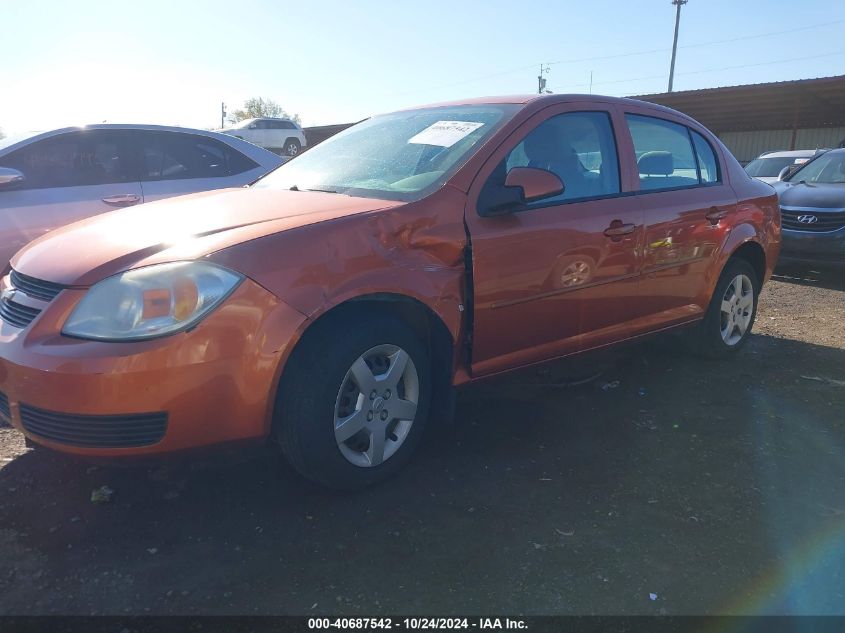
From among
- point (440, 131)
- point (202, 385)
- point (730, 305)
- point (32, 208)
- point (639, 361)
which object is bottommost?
point (639, 361)

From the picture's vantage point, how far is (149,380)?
2.25m

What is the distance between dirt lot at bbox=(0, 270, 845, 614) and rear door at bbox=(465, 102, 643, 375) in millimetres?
354

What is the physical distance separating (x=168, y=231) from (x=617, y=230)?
228 centimetres

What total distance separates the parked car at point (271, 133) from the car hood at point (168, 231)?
25411mm

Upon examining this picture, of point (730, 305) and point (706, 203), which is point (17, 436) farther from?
point (730, 305)

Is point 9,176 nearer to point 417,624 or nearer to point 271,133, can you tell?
point 417,624

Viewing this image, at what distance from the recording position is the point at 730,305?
470 cm

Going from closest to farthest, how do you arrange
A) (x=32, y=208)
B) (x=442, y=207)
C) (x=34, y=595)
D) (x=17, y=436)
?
(x=34, y=595), (x=442, y=207), (x=17, y=436), (x=32, y=208)

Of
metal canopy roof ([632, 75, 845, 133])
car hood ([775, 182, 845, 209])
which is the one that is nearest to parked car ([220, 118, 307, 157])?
metal canopy roof ([632, 75, 845, 133])

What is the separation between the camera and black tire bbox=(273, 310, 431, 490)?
2521 millimetres

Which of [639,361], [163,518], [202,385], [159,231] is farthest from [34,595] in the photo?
[639,361]

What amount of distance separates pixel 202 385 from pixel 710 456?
241 cm

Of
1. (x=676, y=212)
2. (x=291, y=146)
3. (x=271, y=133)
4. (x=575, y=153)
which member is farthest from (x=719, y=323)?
(x=291, y=146)

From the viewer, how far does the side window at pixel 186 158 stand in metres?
5.40
